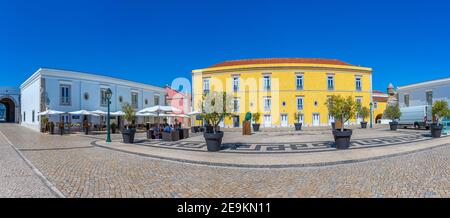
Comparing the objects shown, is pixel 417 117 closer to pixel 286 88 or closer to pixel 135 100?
pixel 286 88

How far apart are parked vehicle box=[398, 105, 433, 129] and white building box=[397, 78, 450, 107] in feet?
39.9

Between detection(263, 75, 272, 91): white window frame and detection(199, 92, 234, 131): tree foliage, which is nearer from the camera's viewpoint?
detection(199, 92, 234, 131): tree foliage

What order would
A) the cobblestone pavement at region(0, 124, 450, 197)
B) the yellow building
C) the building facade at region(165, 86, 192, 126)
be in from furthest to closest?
1. the building facade at region(165, 86, 192, 126)
2. the yellow building
3. the cobblestone pavement at region(0, 124, 450, 197)

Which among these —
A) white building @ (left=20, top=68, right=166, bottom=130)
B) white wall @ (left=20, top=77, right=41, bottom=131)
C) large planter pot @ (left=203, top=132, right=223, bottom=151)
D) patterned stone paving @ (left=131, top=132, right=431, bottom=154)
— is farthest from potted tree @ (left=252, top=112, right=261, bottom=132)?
white wall @ (left=20, top=77, right=41, bottom=131)

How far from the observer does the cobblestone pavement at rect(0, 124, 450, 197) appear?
4664 millimetres

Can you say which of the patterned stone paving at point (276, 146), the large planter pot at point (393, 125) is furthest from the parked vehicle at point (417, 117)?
the patterned stone paving at point (276, 146)

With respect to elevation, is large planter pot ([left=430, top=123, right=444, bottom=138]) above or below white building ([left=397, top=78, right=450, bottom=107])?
below

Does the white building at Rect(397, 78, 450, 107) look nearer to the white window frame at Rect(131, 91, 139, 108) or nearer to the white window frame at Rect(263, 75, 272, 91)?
the white window frame at Rect(263, 75, 272, 91)

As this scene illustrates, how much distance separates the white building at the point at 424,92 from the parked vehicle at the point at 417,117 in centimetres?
1216

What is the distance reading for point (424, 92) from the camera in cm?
3884

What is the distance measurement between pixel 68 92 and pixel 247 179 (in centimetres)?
2894
